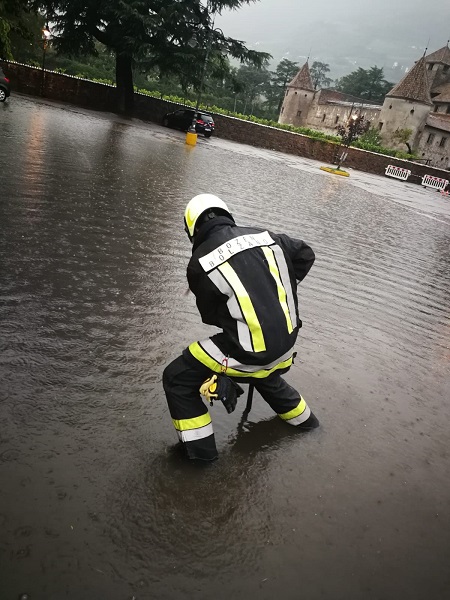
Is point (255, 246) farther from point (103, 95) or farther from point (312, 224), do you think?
point (103, 95)

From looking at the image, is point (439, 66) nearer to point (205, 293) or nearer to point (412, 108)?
point (412, 108)

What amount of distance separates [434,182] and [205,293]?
3551cm

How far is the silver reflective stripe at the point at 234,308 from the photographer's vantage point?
2.28 metres

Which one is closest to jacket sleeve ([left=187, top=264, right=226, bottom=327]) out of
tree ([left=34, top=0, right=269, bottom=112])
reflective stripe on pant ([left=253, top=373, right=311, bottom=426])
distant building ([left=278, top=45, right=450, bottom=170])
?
reflective stripe on pant ([left=253, top=373, right=311, bottom=426])

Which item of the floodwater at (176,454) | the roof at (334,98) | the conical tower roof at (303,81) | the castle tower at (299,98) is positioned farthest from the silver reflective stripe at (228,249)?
the conical tower roof at (303,81)

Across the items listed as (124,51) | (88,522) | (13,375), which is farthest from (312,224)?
(124,51)

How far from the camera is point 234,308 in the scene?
230 cm

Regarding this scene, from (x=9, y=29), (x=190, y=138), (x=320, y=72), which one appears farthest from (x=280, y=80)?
(x=9, y=29)

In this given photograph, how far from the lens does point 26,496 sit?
2.02 m

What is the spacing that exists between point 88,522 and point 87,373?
118 cm

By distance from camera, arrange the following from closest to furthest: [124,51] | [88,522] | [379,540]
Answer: [88,522]
[379,540]
[124,51]

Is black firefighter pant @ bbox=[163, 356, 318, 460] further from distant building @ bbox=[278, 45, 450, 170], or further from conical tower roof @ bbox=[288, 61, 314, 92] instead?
conical tower roof @ bbox=[288, 61, 314, 92]

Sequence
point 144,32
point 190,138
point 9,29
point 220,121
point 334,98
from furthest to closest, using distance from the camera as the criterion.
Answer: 1. point 334,98
2. point 220,121
3. point 144,32
4. point 190,138
5. point 9,29

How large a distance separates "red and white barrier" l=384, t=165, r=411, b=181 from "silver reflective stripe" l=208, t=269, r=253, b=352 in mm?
35477
